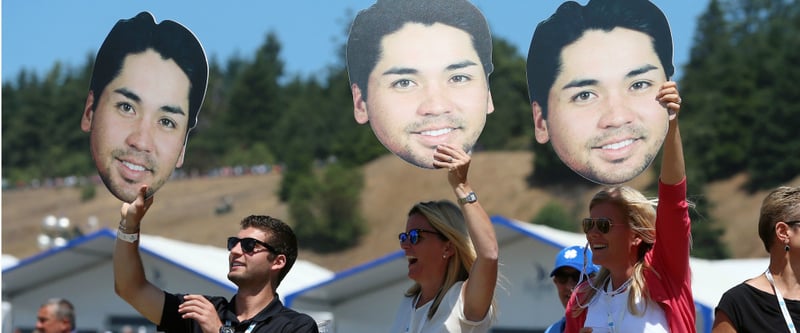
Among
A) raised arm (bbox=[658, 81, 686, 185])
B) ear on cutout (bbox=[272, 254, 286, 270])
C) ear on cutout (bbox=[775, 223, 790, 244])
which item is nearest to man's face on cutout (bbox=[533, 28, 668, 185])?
raised arm (bbox=[658, 81, 686, 185])

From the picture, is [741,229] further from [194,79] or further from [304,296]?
[194,79]

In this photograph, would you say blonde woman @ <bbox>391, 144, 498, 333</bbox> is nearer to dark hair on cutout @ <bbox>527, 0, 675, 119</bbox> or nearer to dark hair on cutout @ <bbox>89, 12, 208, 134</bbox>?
dark hair on cutout @ <bbox>527, 0, 675, 119</bbox>

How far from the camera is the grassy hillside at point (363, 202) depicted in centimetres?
10562

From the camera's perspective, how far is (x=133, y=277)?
5.95 m

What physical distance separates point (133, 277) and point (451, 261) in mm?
1538

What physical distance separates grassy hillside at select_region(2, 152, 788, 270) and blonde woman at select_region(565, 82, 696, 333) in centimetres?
9026

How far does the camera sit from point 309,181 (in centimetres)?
11019

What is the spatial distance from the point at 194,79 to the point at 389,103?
114 cm

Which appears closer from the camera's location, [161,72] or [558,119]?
[558,119]

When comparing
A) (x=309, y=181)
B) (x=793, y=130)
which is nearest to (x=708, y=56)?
(x=793, y=130)

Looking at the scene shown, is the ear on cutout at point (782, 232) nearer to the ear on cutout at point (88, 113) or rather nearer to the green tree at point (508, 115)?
the ear on cutout at point (88, 113)

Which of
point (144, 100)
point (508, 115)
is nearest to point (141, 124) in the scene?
point (144, 100)

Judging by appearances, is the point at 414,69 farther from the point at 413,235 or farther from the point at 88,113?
the point at 88,113

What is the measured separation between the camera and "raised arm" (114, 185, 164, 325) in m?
5.90
